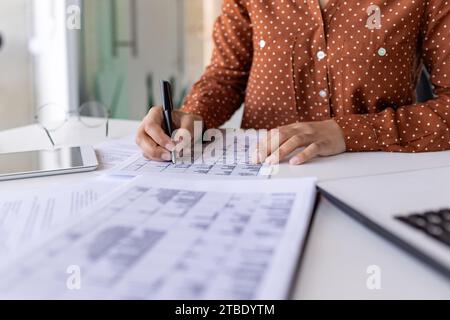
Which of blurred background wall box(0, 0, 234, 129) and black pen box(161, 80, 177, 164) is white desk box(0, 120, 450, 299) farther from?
blurred background wall box(0, 0, 234, 129)

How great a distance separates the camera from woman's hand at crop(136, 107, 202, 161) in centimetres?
74

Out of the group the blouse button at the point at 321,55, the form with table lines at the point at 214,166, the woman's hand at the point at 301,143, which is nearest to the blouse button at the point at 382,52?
the blouse button at the point at 321,55

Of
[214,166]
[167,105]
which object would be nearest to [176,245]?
[214,166]

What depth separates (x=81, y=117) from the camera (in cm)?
117

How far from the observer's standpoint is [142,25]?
2.91m

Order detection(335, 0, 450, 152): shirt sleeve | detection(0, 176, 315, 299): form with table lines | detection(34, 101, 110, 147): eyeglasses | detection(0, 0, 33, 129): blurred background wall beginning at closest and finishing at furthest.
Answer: detection(0, 176, 315, 299): form with table lines
detection(335, 0, 450, 152): shirt sleeve
detection(34, 101, 110, 147): eyeglasses
detection(0, 0, 33, 129): blurred background wall

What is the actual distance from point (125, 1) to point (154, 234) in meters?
2.50

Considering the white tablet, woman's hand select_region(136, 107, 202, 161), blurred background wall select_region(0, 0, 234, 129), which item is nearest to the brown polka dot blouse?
woman's hand select_region(136, 107, 202, 161)

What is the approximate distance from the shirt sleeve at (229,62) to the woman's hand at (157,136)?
0.22 meters

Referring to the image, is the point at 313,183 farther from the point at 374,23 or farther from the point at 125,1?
the point at 125,1

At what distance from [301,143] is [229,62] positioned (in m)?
0.45

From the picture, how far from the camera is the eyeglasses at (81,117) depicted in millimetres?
1075

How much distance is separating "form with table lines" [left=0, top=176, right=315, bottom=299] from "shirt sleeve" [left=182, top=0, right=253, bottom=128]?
558 mm

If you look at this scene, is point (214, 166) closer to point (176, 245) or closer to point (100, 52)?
point (176, 245)
